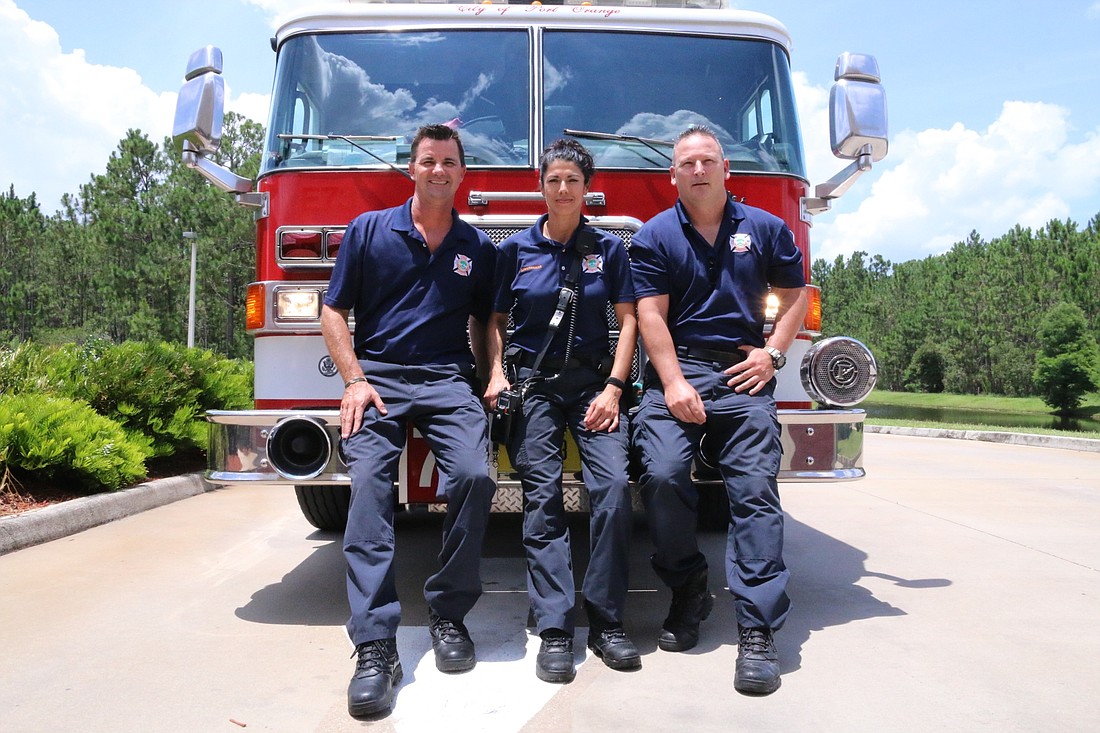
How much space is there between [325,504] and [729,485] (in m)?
2.87

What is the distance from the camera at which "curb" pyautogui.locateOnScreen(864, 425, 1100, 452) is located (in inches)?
523

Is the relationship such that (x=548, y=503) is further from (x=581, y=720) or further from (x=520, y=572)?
(x=520, y=572)

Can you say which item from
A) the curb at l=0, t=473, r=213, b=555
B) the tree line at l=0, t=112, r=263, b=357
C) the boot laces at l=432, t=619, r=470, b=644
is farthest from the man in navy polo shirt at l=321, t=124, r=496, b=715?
the tree line at l=0, t=112, r=263, b=357

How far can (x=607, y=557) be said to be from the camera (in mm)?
3439

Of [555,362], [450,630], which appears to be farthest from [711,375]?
[450,630]

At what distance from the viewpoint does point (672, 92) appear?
4531 millimetres

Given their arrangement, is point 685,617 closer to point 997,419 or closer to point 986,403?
point 997,419

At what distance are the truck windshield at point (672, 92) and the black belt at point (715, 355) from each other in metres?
1.11

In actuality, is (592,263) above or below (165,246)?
below

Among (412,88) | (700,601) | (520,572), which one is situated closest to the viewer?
(700,601)

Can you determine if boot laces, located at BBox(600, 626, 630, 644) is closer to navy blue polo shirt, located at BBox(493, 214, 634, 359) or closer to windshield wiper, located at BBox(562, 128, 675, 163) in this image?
navy blue polo shirt, located at BBox(493, 214, 634, 359)

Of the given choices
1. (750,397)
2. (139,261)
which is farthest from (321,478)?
(139,261)

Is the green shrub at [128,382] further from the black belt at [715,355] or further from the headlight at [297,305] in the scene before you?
the black belt at [715,355]

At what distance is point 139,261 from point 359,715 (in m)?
33.5
